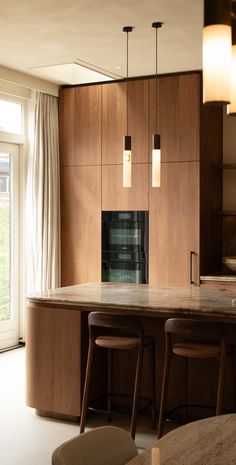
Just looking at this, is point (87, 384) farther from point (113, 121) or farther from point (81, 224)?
point (113, 121)

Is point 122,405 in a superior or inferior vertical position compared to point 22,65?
inferior

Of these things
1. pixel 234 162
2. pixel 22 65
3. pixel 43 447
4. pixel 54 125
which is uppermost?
pixel 22 65

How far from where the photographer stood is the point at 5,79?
6484 millimetres

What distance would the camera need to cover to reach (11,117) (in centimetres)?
700

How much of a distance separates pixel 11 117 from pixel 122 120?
1.25 m

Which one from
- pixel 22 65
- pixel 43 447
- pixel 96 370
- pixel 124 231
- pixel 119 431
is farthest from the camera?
pixel 124 231

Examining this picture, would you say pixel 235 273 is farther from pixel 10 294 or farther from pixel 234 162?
pixel 10 294

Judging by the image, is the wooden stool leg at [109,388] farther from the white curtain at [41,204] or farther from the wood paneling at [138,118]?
the wood paneling at [138,118]

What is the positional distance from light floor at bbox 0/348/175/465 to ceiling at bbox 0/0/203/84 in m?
2.97

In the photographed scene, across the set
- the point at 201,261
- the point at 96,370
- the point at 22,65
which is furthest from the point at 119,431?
the point at 22,65

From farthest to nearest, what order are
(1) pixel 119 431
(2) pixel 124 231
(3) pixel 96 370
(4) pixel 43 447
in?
1. (2) pixel 124 231
2. (3) pixel 96 370
3. (4) pixel 43 447
4. (1) pixel 119 431

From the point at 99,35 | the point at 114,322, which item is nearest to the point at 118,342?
the point at 114,322

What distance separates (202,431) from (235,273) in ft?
15.0

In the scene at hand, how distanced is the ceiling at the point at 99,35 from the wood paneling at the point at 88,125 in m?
0.31
